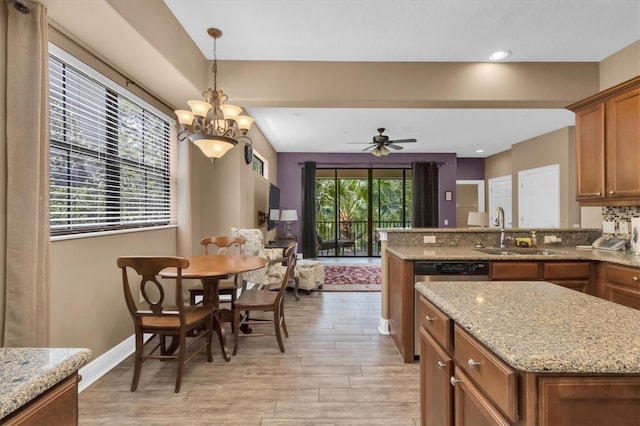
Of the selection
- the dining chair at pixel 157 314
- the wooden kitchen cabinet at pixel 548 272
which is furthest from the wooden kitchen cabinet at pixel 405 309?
the dining chair at pixel 157 314

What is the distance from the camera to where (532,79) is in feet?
10.3

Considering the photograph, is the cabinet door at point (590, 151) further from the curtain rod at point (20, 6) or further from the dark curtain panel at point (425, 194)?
the dark curtain panel at point (425, 194)

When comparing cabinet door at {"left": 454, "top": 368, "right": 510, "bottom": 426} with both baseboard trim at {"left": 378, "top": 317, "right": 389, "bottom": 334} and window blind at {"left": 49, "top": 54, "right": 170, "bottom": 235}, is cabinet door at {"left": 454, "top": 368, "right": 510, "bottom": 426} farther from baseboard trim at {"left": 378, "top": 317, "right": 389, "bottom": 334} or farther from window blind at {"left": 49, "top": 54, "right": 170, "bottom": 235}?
window blind at {"left": 49, "top": 54, "right": 170, "bottom": 235}

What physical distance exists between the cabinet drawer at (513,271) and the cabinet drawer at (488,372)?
1.63 metres

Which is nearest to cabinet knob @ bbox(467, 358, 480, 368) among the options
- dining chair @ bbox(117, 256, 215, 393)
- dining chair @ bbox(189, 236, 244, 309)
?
dining chair @ bbox(117, 256, 215, 393)

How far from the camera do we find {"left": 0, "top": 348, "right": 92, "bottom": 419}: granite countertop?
0.66m

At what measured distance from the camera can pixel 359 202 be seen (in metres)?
8.02

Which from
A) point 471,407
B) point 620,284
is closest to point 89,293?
point 471,407

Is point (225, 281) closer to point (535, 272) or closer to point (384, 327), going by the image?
point (384, 327)

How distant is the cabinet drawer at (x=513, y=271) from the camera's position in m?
2.45

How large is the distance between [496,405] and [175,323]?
2.04m

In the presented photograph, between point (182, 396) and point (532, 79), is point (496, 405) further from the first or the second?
point (532, 79)

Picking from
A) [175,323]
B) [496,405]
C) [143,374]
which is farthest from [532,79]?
[143,374]

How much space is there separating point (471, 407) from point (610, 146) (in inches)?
113
